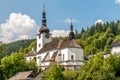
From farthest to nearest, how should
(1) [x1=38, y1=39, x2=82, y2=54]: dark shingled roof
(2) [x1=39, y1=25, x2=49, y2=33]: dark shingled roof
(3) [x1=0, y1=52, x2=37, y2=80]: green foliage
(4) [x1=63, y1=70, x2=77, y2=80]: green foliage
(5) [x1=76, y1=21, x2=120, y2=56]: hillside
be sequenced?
(5) [x1=76, y1=21, x2=120, y2=56]: hillside
(2) [x1=39, y1=25, x2=49, y2=33]: dark shingled roof
(3) [x1=0, y1=52, x2=37, y2=80]: green foliage
(1) [x1=38, y1=39, x2=82, y2=54]: dark shingled roof
(4) [x1=63, y1=70, x2=77, y2=80]: green foliage

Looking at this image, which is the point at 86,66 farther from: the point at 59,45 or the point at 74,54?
the point at 59,45

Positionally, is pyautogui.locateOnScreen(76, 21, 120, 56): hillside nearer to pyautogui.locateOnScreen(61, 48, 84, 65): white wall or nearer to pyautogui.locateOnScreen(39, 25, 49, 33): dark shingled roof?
pyautogui.locateOnScreen(39, 25, 49, 33): dark shingled roof

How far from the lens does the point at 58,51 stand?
9312cm

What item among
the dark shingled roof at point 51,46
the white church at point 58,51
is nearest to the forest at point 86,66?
the white church at point 58,51

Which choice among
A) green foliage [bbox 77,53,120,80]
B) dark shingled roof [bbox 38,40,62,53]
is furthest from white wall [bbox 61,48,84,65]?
green foliage [bbox 77,53,120,80]

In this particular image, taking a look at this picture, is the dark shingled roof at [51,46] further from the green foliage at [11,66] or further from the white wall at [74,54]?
the green foliage at [11,66]

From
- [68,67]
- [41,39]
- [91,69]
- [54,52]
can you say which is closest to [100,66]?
[91,69]

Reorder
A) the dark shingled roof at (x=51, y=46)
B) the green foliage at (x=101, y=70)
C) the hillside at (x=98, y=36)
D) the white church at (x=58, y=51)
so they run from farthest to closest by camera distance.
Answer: the hillside at (x=98, y=36) → the dark shingled roof at (x=51, y=46) → the white church at (x=58, y=51) → the green foliage at (x=101, y=70)

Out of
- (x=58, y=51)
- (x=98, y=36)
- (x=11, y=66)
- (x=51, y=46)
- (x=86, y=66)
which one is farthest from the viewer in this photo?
(x=98, y=36)

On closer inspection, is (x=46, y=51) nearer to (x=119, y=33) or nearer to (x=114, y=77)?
(x=114, y=77)

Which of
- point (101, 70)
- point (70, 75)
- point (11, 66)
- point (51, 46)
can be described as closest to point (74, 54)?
point (51, 46)

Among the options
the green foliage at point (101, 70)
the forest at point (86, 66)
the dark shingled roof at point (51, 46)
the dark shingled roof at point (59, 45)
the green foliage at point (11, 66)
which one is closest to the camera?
the green foliage at point (101, 70)

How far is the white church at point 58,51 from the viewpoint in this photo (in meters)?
87.8

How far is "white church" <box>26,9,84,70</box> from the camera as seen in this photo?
87812mm
